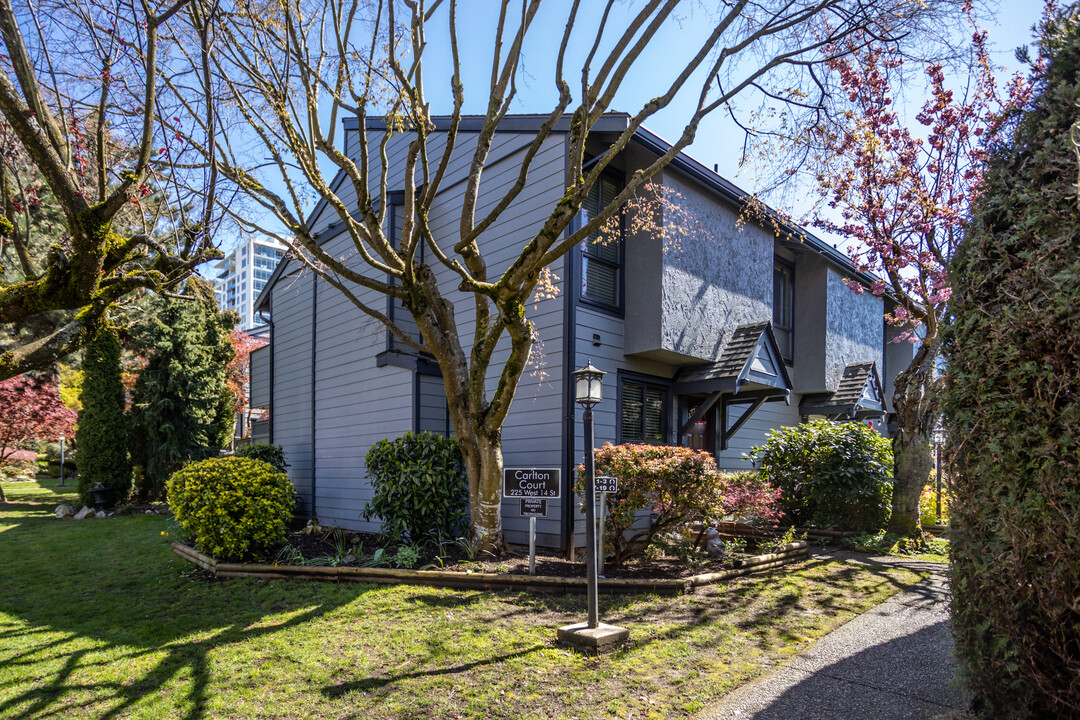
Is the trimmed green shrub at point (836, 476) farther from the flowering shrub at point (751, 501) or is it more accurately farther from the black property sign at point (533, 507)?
the black property sign at point (533, 507)

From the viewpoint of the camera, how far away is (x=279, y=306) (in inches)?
658

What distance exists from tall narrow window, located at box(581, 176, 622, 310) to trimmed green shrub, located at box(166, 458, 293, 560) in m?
5.60

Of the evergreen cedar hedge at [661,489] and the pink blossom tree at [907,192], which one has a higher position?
the pink blossom tree at [907,192]

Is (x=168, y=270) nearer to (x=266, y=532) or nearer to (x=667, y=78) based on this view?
(x=266, y=532)

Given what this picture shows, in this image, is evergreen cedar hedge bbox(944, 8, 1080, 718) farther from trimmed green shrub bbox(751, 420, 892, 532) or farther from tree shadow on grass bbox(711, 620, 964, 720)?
trimmed green shrub bbox(751, 420, 892, 532)

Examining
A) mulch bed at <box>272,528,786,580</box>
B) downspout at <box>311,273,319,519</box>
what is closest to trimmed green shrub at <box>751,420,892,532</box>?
mulch bed at <box>272,528,786,580</box>

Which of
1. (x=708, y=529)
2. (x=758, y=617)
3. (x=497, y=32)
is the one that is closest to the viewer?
(x=758, y=617)

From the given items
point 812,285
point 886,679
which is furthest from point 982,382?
point 812,285

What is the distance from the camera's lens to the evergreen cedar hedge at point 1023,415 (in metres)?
2.93

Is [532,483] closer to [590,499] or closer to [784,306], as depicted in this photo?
[590,499]

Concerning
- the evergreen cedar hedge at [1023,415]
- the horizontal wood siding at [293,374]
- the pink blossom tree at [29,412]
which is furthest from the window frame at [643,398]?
the pink blossom tree at [29,412]

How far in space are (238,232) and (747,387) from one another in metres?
8.89

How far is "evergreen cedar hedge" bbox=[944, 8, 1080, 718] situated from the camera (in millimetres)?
2934

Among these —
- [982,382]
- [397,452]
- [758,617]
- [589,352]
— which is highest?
[589,352]
